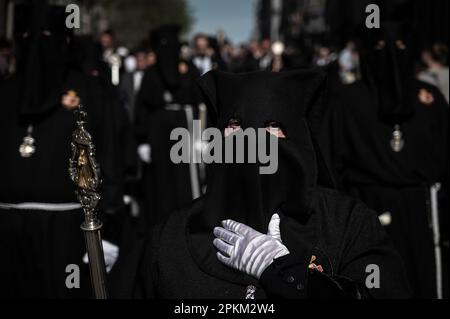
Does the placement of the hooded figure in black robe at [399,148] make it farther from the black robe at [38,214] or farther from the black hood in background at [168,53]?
the black hood in background at [168,53]

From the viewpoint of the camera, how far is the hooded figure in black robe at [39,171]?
3.88m

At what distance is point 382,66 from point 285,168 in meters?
2.64

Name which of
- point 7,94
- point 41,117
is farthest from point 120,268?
point 7,94

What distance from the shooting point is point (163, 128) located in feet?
25.3

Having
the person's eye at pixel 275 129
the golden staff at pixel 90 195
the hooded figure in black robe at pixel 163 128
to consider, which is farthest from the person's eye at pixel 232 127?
the hooded figure in black robe at pixel 163 128

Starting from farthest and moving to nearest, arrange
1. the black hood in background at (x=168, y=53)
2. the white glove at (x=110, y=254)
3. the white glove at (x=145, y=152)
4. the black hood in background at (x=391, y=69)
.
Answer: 1. the black hood in background at (x=168, y=53)
2. the white glove at (x=145, y=152)
3. the black hood in background at (x=391, y=69)
4. the white glove at (x=110, y=254)

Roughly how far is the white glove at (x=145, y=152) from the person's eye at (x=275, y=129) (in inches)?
212

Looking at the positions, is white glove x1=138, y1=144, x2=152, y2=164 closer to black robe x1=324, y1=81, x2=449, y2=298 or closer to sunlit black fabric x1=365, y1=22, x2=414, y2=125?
black robe x1=324, y1=81, x2=449, y2=298

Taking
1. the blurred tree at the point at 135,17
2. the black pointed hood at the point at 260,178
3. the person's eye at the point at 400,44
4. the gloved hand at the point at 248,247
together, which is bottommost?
the gloved hand at the point at 248,247

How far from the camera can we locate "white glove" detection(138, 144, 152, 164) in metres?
7.59

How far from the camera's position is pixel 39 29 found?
3967 millimetres

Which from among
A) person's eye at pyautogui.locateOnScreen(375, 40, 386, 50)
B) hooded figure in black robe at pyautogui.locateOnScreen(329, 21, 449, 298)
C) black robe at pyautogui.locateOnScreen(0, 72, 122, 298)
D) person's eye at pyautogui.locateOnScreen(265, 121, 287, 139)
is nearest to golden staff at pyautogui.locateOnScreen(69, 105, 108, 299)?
person's eye at pyautogui.locateOnScreen(265, 121, 287, 139)
